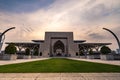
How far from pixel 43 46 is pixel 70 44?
62.9 feet

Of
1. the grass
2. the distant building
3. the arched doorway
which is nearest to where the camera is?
the grass

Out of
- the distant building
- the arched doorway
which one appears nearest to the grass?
the distant building

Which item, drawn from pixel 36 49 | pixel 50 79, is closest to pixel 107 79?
pixel 50 79

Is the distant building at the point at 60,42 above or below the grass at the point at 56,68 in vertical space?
above

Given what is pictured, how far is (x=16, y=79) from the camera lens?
17.1 feet

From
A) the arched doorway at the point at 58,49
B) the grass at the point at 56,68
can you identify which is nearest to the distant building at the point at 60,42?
the arched doorway at the point at 58,49

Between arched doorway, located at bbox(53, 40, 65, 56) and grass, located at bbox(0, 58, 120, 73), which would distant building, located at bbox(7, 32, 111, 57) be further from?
grass, located at bbox(0, 58, 120, 73)

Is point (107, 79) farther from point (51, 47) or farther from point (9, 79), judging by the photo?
point (51, 47)

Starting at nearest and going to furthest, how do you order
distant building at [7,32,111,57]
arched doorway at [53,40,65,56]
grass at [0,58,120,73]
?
1. grass at [0,58,120,73]
2. distant building at [7,32,111,57]
3. arched doorway at [53,40,65,56]

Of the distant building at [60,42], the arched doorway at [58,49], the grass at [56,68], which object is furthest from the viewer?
the arched doorway at [58,49]

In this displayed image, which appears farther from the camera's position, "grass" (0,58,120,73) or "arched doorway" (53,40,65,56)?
"arched doorway" (53,40,65,56)

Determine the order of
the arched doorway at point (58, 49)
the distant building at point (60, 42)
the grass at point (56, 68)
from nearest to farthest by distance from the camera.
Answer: the grass at point (56, 68) < the distant building at point (60, 42) < the arched doorway at point (58, 49)

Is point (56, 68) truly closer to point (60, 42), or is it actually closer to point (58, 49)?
point (60, 42)

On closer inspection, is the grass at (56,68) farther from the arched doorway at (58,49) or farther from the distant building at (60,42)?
the arched doorway at (58,49)
